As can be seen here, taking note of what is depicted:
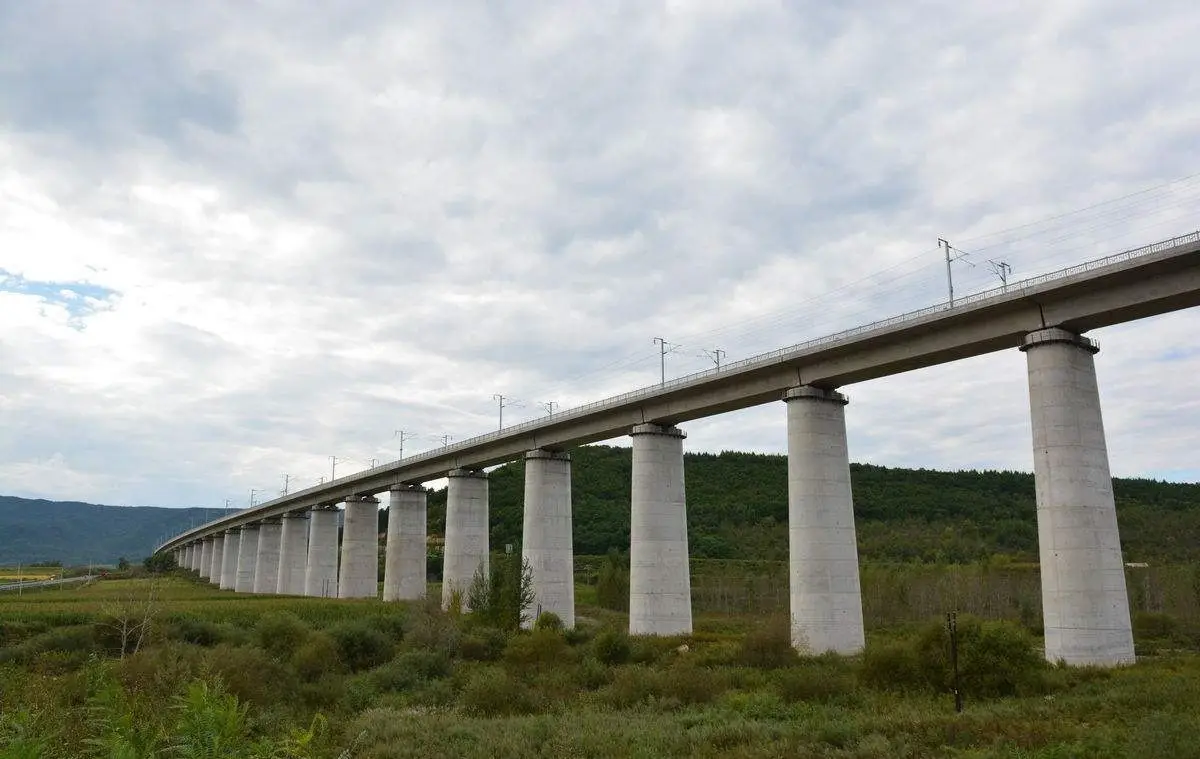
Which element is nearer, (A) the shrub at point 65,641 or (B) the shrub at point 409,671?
(B) the shrub at point 409,671

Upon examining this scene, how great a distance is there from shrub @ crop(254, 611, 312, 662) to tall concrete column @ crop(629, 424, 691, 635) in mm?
17682

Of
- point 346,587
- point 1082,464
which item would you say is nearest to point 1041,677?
point 1082,464

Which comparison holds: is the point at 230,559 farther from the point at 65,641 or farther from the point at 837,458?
the point at 837,458

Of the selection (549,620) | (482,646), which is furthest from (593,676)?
(549,620)

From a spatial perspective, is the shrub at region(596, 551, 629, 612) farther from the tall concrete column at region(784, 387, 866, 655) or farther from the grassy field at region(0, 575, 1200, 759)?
the tall concrete column at region(784, 387, 866, 655)

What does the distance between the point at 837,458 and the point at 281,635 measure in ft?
92.0

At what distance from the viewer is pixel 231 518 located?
130875mm

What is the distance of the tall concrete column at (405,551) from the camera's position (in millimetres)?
76938

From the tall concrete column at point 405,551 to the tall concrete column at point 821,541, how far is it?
4411cm

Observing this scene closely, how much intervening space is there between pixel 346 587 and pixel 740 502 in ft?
Answer: 278

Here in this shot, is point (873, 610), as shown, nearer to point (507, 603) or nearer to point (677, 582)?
point (677, 582)

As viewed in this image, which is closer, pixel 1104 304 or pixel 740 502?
pixel 1104 304

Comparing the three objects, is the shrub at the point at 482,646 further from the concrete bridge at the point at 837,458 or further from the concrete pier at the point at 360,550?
the concrete pier at the point at 360,550

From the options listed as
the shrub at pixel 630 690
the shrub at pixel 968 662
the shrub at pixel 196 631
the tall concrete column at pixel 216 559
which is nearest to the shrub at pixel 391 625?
the shrub at pixel 196 631
